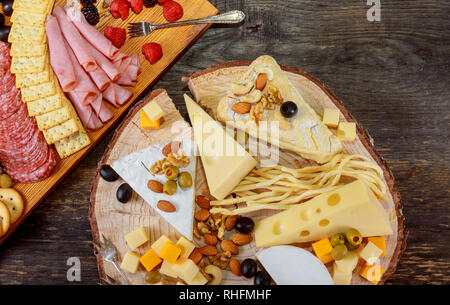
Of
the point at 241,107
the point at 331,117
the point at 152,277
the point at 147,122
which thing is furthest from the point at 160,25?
the point at 152,277

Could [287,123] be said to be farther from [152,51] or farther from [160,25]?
[160,25]

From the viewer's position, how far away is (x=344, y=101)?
110 inches

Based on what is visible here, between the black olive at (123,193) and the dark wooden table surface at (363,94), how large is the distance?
1.60 feet

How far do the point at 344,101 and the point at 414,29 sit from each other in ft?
2.40

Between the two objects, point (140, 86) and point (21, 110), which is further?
point (140, 86)

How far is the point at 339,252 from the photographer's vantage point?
2109mm

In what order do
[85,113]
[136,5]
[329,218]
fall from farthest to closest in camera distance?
[136,5] → [85,113] → [329,218]

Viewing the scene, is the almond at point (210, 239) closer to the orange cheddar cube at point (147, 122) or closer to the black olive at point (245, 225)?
the black olive at point (245, 225)

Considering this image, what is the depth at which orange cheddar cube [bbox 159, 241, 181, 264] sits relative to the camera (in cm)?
214

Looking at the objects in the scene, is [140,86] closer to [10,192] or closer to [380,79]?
[10,192]

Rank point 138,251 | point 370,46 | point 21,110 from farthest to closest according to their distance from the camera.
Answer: point 370,46 → point 21,110 → point 138,251

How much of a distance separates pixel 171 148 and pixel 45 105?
80cm

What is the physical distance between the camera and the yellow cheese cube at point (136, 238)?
2229mm
